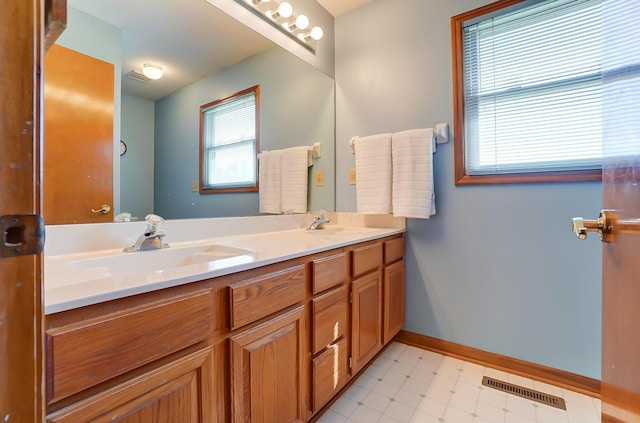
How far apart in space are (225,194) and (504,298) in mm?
1622

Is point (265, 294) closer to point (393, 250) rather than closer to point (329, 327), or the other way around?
point (329, 327)

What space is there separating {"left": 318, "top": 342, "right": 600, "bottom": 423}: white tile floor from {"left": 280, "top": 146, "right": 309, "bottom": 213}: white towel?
1.06 meters

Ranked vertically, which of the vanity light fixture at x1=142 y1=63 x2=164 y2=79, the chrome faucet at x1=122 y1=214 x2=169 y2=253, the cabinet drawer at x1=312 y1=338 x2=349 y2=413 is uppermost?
the vanity light fixture at x1=142 y1=63 x2=164 y2=79

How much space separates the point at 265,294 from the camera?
90cm

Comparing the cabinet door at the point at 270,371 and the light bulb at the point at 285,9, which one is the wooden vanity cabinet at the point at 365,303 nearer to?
the cabinet door at the point at 270,371

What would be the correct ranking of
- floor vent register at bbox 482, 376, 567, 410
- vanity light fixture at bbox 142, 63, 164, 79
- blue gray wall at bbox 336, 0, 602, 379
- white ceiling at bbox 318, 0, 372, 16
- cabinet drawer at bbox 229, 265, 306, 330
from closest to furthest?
1. cabinet drawer at bbox 229, 265, 306, 330
2. vanity light fixture at bbox 142, 63, 164, 79
3. floor vent register at bbox 482, 376, 567, 410
4. blue gray wall at bbox 336, 0, 602, 379
5. white ceiling at bbox 318, 0, 372, 16

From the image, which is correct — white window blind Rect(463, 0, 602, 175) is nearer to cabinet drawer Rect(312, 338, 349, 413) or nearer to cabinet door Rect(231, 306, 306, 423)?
cabinet drawer Rect(312, 338, 349, 413)

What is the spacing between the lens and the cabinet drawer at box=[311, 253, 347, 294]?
1120 mm

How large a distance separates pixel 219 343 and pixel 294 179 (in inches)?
48.5

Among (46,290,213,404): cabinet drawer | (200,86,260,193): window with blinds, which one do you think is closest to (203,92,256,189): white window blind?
(200,86,260,193): window with blinds

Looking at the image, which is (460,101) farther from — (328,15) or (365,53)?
(328,15)

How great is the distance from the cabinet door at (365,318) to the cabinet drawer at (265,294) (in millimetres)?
423

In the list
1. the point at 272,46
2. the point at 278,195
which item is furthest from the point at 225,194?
the point at 272,46

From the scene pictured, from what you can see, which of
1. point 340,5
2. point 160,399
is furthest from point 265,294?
point 340,5
